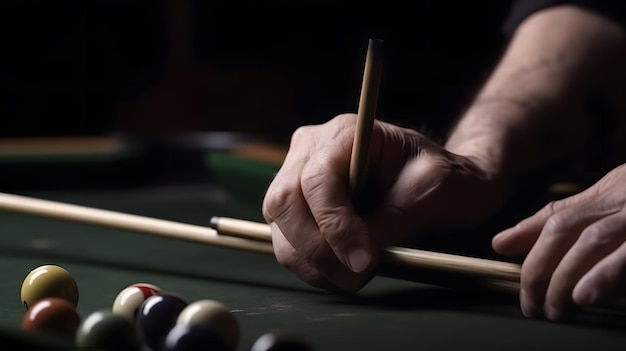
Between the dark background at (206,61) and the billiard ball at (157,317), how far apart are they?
13.7 feet

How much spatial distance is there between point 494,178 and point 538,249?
1.17 feet

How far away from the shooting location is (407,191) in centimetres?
139

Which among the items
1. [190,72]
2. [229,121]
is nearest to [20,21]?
[190,72]

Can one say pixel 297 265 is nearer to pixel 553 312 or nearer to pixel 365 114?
pixel 365 114

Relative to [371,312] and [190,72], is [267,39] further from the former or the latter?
[371,312]

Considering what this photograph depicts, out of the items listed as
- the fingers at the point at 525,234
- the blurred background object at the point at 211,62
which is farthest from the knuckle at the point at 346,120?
the blurred background object at the point at 211,62

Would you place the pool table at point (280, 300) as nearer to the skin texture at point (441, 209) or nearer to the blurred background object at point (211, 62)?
the skin texture at point (441, 209)

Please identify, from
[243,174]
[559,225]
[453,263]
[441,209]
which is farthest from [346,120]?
[243,174]

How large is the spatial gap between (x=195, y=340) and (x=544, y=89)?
1.43 m

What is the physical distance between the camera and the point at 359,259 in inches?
50.9

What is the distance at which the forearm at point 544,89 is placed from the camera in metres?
1.91

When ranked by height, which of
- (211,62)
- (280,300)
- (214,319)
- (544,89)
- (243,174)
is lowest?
(211,62)

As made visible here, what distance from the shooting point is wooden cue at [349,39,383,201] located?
49.9 inches

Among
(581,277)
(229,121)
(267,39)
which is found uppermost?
(581,277)
